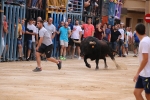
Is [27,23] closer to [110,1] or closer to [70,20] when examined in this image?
[70,20]

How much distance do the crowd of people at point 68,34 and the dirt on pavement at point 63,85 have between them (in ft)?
11.1

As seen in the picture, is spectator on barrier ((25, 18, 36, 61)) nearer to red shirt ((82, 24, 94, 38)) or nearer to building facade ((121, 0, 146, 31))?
red shirt ((82, 24, 94, 38))

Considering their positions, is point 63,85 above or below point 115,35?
below

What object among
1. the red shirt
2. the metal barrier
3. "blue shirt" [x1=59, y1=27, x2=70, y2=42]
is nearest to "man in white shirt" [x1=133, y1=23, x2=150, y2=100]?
the metal barrier

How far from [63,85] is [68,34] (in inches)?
486

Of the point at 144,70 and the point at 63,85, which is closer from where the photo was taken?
the point at 144,70

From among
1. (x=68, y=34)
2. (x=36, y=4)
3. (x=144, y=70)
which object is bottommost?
(x=144, y=70)

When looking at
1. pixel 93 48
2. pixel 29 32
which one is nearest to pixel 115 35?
pixel 29 32

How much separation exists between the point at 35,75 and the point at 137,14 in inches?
1363

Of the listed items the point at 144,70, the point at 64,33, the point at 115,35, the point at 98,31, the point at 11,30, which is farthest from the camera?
the point at 115,35

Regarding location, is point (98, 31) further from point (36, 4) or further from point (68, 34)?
point (36, 4)

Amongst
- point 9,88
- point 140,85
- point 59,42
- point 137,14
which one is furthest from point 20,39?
point 137,14

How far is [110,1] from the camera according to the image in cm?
3441

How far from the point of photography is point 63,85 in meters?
14.7
